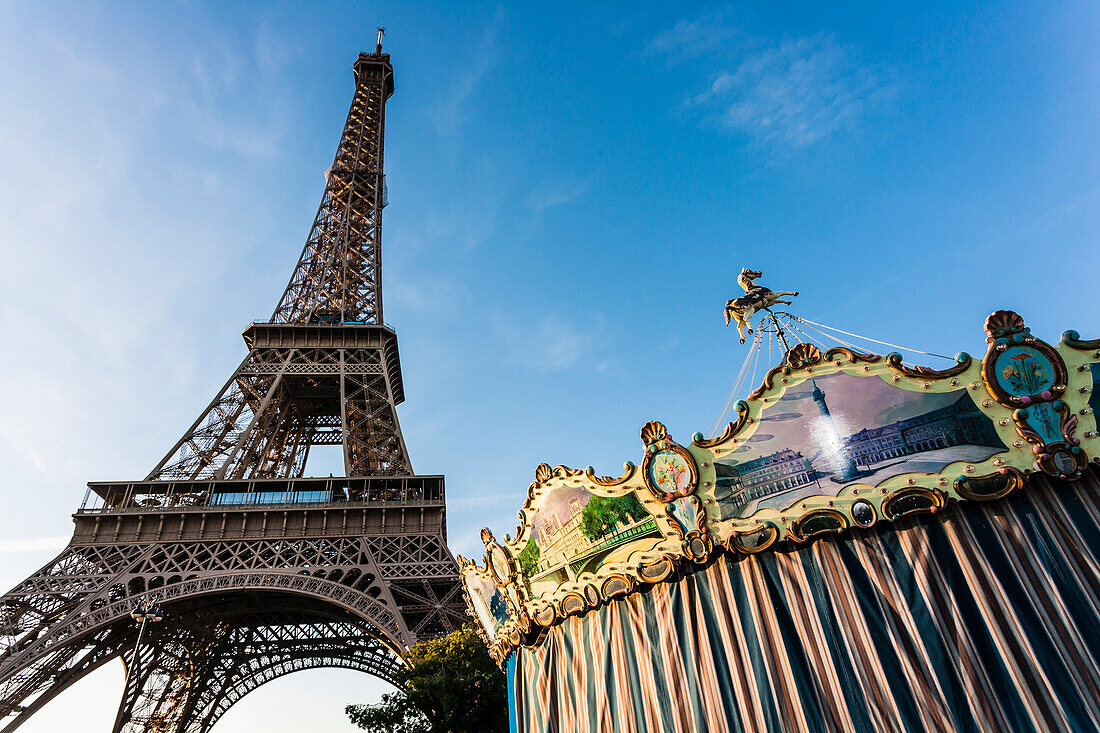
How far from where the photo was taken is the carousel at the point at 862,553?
6387 mm

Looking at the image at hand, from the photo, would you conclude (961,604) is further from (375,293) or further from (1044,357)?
(375,293)

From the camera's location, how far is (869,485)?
707 centimetres

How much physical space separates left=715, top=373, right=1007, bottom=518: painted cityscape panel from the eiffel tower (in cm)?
1269

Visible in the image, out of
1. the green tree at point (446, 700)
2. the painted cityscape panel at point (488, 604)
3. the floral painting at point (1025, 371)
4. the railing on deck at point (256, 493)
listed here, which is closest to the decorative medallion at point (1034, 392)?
the floral painting at point (1025, 371)

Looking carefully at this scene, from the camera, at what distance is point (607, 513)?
834cm

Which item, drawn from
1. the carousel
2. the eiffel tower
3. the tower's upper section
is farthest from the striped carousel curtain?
the tower's upper section

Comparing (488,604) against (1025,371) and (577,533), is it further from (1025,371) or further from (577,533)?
(1025,371)

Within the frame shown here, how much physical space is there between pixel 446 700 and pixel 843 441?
10.1m

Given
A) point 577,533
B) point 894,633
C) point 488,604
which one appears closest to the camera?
point 894,633

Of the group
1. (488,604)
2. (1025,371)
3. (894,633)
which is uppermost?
(1025,371)

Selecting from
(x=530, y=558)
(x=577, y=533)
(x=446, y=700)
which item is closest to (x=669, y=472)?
(x=577, y=533)

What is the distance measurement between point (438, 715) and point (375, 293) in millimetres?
21605

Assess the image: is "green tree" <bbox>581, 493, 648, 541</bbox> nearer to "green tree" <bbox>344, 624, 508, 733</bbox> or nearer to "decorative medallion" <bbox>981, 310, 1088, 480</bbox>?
"decorative medallion" <bbox>981, 310, 1088, 480</bbox>

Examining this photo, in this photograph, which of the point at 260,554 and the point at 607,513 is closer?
the point at 607,513
